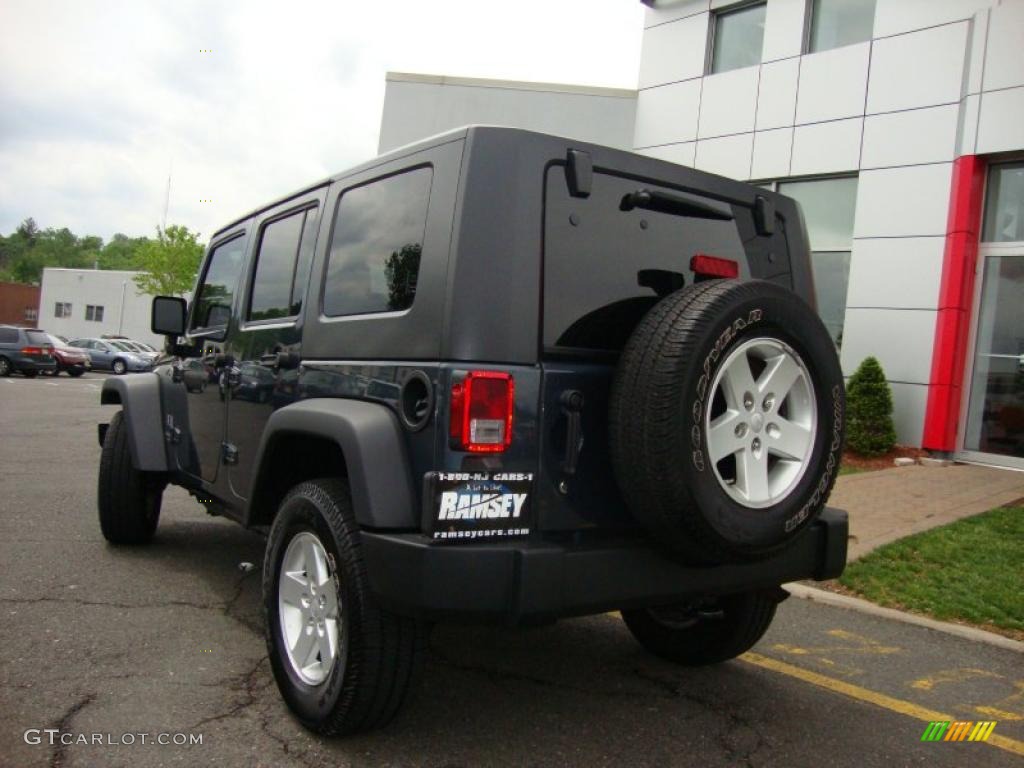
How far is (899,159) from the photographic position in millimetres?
10953

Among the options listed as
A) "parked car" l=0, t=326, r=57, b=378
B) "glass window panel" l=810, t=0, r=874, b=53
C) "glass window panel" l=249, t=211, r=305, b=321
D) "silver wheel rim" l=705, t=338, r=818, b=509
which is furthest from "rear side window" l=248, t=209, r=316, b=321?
"parked car" l=0, t=326, r=57, b=378

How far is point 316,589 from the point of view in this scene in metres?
2.95

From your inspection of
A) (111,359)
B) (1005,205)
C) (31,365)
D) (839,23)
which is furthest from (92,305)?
(1005,205)

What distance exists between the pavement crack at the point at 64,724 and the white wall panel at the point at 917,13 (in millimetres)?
11708

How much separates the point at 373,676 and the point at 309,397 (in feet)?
3.67

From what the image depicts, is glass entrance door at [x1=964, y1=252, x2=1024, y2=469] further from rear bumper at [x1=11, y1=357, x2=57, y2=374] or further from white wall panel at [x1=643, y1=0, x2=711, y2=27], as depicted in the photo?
rear bumper at [x1=11, y1=357, x2=57, y2=374]

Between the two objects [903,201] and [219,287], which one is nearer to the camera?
[219,287]

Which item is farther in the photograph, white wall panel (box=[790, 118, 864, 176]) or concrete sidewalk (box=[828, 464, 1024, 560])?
white wall panel (box=[790, 118, 864, 176])

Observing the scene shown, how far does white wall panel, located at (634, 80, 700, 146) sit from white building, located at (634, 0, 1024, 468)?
332 millimetres

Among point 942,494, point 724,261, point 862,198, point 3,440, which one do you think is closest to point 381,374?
point 724,261

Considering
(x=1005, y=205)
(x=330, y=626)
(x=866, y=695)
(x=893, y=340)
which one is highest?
(x=1005, y=205)

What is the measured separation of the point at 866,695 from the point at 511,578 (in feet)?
6.79

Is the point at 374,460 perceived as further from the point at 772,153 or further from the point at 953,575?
the point at 772,153

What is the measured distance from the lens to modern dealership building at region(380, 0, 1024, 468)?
10.1 m
